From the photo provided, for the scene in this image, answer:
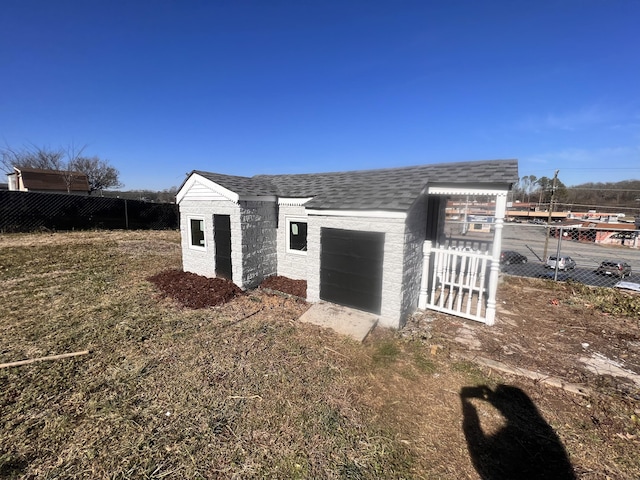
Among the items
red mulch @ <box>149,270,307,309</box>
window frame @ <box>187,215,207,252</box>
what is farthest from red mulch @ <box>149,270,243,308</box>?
window frame @ <box>187,215,207,252</box>

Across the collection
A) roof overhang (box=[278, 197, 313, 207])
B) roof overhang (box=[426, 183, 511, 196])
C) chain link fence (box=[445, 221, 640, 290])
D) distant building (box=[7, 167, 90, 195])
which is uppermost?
distant building (box=[7, 167, 90, 195])

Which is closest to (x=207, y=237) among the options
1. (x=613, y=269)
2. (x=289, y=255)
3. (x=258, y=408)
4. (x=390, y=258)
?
(x=289, y=255)

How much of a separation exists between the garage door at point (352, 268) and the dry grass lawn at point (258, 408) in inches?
31.9

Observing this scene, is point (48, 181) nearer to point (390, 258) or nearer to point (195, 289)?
point (195, 289)

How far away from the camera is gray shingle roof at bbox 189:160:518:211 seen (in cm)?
493

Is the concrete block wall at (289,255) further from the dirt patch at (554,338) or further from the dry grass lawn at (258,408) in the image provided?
the dirt patch at (554,338)

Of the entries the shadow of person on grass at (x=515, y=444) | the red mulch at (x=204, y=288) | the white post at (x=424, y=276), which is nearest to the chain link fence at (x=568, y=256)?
the white post at (x=424, y=276)

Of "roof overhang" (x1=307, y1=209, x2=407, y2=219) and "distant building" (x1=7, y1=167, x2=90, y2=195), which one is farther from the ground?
"distant building" (x1=7, y1=167, x2=90, y2=195)

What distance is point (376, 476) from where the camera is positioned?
7.64ft

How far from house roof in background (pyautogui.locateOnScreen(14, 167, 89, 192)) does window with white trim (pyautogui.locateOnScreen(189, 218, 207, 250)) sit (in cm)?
2998

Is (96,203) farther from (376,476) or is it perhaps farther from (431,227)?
(376,476)

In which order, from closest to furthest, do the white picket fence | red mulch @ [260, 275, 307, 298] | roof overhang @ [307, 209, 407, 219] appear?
roof overhang @ [307, 209, 407, 219] → the white picket fence → red mulch @ [260, 275, 307, 298]

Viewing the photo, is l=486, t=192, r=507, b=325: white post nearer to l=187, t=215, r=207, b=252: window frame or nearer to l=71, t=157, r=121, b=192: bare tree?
l=187, t=215, r=207, b=252: window frame

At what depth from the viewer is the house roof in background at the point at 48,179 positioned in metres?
27.2
